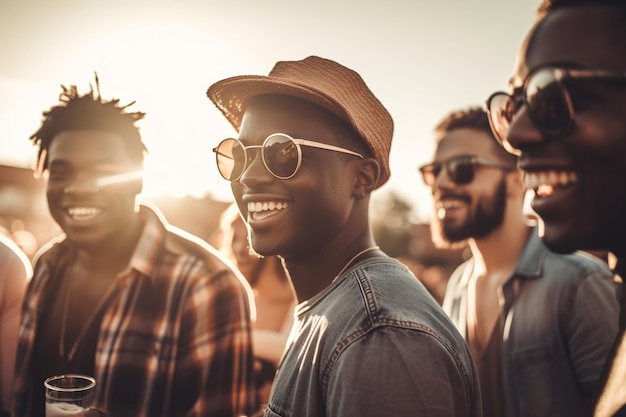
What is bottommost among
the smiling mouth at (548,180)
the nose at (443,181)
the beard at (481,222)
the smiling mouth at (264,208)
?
the beard at (481,222)

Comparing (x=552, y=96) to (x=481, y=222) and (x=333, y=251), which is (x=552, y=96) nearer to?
(x=333, y=251)

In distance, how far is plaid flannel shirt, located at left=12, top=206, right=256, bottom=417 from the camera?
280cm

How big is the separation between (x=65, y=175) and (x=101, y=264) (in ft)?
1.96

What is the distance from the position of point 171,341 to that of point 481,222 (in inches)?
100

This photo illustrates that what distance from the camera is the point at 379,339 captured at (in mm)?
1490

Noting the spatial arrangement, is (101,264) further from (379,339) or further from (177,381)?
(379,339)

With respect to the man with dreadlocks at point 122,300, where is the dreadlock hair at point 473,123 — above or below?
above

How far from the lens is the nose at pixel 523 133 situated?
1547 millimetres

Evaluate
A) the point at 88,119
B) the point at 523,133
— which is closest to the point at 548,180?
the point at 523,133

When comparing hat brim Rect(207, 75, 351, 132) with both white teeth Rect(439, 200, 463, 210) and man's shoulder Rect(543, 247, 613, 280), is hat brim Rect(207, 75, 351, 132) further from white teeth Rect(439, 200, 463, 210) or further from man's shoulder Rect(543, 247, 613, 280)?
white teeth Rect(439, 200, 463, 210)

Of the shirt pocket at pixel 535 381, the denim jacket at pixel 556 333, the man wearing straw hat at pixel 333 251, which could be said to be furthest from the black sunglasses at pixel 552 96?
the shirt pocket at pixel 535 381

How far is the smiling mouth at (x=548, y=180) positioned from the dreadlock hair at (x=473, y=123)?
9.18ft

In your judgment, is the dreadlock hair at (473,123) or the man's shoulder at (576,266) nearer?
the man's shoulder at (576,266)

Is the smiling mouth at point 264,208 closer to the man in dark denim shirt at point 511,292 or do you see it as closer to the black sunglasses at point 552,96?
the black sunglasses at point 552,96
